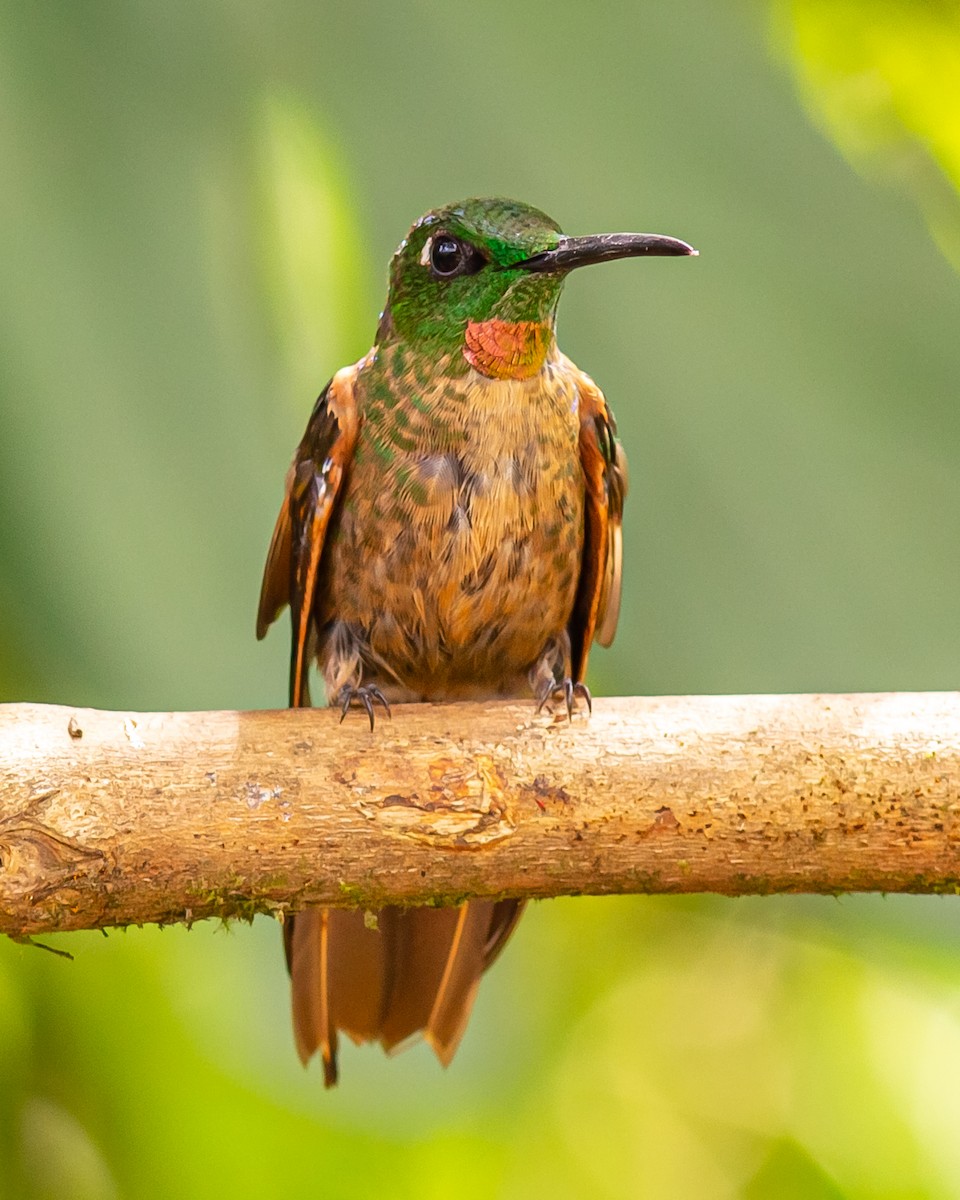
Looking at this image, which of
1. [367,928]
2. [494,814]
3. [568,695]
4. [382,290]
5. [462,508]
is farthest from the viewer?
[382,290]

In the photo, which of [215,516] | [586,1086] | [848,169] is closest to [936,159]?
[848,169]

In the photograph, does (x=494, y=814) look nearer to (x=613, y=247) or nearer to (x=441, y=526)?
(x=441, y=526)

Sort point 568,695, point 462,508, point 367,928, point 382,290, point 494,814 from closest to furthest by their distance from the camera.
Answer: point 494,814
point 568,695
point 462,508
point 367,928
point 382,290

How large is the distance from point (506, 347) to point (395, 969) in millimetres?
1197

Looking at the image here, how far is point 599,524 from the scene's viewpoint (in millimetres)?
2561

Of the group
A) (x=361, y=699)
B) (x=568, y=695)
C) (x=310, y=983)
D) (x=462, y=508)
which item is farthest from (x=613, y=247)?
(x=310, y=983)

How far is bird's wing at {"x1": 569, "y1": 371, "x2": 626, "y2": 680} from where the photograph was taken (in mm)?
2533

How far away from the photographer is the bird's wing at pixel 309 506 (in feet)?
8.10

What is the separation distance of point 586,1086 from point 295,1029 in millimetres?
1552

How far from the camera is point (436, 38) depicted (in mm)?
2348

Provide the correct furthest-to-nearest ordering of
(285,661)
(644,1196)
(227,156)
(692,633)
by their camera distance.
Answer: (644,1196) < (285,661) < (692,633) < (227,156)

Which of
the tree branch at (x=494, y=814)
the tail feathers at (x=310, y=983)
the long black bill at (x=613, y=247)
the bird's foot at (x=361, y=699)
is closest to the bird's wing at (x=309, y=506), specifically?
the bird's foot at (x=361, y=699)

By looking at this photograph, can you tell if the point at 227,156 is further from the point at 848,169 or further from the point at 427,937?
the point at 427,937

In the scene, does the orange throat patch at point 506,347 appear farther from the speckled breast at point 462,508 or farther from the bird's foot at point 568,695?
the bird's foot at point 568,695
